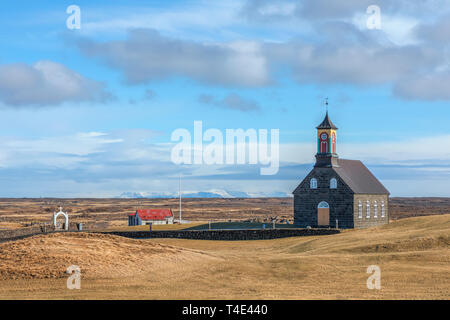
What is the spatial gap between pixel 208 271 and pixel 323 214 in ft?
108

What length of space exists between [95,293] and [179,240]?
93.8ft

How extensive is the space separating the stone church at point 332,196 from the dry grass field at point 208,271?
19893 millimetres

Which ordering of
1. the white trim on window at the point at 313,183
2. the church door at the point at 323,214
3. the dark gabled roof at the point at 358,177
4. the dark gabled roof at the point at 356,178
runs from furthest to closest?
the white trim on window at the point at 313,183 → the dark gabled roof at the point at 358,177 → the dark gabled roof at the point at 356,178 → the church door at the point at 323,214

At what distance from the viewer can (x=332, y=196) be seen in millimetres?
61531

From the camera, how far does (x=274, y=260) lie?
34688mm

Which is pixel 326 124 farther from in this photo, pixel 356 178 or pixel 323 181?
pixel 356 178

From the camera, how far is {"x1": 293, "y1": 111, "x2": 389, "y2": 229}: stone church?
199ft

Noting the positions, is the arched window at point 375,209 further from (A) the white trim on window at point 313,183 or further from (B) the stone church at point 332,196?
(A) the white trim on window at point 313,183

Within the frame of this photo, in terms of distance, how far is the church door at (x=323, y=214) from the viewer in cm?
6156

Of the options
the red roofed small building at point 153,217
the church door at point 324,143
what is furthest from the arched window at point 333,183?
the red roofed small building at point 153,217

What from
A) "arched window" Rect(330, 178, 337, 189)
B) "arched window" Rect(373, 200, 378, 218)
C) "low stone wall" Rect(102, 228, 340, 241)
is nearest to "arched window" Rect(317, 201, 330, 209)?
"arched window" Rect(330, 178, 337, 189)

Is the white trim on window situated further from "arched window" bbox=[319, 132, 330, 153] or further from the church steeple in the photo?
"arched window" bbox=[319, 132, 330, 153]

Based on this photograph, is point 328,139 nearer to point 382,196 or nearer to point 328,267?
point 382,196
